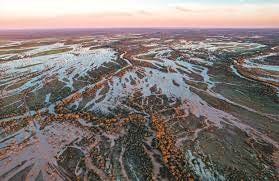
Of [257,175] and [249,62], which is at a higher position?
[257,175]

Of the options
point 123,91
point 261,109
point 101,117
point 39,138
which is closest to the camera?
point 39,138

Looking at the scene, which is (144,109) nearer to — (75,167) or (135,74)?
(75,167)

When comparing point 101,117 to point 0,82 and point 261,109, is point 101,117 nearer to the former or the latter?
point 261,109

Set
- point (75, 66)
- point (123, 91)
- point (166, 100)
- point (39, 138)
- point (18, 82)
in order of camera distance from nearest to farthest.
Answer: point (39, 138), point (166, 100), point (123, 91), point (18, 82), point (75, 66)

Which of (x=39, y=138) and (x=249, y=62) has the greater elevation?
(x=39, y=138)

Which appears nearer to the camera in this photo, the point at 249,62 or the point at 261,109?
the point at 261,109

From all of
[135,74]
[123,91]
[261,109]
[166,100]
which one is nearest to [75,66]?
[135,74]

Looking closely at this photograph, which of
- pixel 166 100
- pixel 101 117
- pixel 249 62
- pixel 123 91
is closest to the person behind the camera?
pixel 101 117

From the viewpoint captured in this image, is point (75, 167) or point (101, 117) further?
point (101, 117)

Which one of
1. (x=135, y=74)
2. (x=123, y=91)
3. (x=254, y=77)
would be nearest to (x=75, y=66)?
(x=135, y=74)
